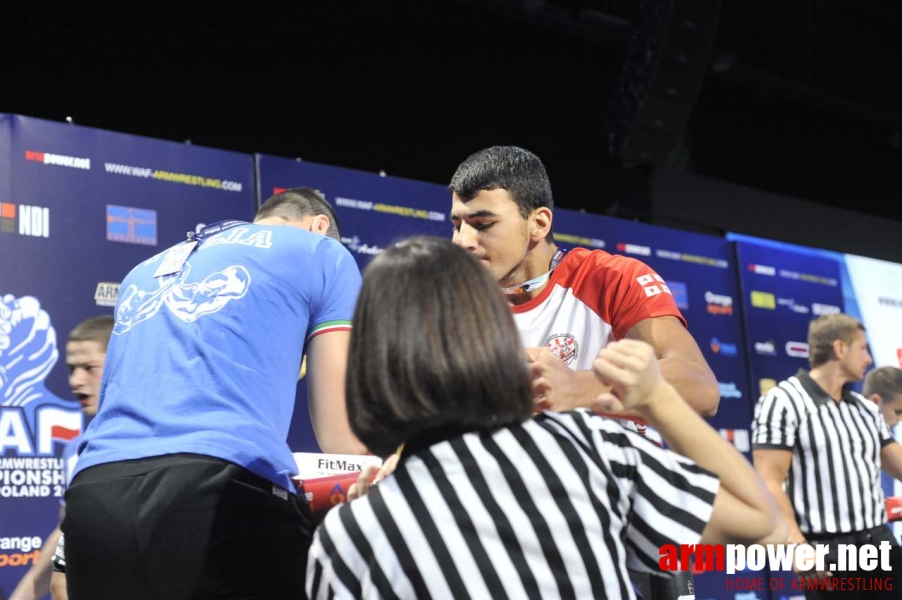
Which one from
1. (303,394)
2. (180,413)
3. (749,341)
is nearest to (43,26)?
(303,394)

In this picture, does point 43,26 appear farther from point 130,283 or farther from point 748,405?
point 748,405

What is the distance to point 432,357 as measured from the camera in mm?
1056

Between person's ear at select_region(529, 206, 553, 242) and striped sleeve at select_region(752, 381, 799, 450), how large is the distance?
7.18 ft

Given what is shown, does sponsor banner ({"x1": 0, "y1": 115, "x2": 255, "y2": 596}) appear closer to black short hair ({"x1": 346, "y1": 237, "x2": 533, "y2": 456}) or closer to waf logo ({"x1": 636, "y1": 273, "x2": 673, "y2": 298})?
waf logo ({"x1": 636, "y1": 273, "x2": 673, "y2": 298})

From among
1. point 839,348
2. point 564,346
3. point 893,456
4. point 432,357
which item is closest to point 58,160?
point 564,346

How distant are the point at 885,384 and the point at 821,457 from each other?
1.41m

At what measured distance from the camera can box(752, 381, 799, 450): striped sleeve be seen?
13.3ft

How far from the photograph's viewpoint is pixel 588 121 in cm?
704

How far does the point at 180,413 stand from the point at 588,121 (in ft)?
19.5

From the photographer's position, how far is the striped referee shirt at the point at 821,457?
158 inches

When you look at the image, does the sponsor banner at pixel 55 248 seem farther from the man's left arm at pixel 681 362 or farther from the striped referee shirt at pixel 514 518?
the striped referee shirt at pixel 514 518

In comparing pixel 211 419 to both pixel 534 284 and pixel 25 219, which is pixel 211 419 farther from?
pixel 25 219

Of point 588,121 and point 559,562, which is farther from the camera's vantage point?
point 588,121

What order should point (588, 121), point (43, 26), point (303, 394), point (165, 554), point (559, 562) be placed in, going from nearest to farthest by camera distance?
point (559, 562)
point (165, 554)
point (303, 394)
point (43, 26)
point (588, 121)
